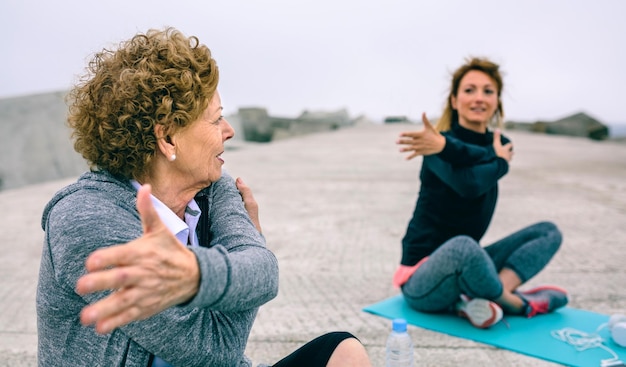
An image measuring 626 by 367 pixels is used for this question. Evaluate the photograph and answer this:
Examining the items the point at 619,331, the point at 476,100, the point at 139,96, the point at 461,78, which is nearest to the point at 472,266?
the point at 619,331

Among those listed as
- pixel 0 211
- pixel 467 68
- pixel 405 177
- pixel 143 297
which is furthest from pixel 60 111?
pixel 143 297

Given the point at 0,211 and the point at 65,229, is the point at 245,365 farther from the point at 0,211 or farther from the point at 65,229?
the point at 0,211

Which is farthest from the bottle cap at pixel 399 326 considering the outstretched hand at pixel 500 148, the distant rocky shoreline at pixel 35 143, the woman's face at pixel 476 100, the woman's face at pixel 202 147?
the distant rocky shoreline at pixel 35 143

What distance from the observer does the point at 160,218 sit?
127 centimetres

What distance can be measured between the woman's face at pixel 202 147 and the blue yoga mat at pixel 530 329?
76.0 inches

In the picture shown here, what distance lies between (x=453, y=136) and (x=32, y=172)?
9983 millimetres

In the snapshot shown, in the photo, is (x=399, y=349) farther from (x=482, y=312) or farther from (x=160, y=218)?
(x=160, y=218)

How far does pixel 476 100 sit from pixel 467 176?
0.58 meters

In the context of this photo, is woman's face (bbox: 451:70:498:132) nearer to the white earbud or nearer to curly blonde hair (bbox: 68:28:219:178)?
the white earbud

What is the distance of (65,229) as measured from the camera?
57.1 inches

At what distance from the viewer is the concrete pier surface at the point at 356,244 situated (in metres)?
3.19

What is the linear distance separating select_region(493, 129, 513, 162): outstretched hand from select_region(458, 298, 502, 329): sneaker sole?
2.70 ft

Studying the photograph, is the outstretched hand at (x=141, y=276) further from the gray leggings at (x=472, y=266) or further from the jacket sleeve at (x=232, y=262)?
the gray leggings at (x=472, y=266)

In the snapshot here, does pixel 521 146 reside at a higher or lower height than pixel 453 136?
lower
